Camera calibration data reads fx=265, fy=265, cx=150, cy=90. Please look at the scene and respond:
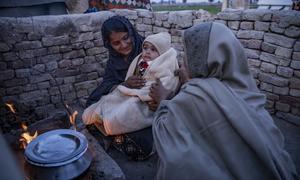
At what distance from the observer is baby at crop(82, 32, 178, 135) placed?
296 centimetres

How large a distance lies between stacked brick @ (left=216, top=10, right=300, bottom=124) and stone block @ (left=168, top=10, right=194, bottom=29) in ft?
1.89

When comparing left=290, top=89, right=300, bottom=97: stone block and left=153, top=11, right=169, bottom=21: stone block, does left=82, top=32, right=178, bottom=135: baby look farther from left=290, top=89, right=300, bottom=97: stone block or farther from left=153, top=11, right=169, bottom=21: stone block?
left=290, top=89, right=300, bottom=97: stone block

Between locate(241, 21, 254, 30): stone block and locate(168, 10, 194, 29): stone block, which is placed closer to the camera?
locate(241, 21, 254, 30): stone block

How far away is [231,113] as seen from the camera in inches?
66.1

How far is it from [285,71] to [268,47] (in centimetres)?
48

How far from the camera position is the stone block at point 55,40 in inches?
182

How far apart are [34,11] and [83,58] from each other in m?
2.25

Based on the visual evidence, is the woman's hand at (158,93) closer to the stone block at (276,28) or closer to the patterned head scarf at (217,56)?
the patterned head scarf at (217,56)

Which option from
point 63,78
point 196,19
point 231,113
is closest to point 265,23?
point 196,19

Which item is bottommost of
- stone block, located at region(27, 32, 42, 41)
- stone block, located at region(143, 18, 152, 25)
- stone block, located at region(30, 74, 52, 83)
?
stone block, located at region(30, 74, 52, 83)

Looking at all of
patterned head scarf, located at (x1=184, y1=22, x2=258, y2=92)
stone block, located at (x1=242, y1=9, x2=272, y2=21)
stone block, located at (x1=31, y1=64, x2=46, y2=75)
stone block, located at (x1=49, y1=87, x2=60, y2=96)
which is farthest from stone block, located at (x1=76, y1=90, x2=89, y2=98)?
patterned head scarf, located at (x1=184, y1=22, x2=258, y2=92)

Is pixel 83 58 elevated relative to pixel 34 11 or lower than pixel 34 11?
lower

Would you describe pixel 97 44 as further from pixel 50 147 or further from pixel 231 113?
pixel 231 113

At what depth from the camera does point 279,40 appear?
13.8 ft
